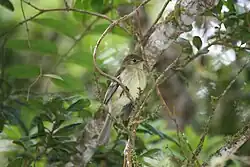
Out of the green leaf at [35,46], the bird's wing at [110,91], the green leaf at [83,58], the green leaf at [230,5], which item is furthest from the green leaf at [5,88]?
the green leaf at [230,5]

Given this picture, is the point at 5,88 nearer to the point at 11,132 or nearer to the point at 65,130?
the point at 11,132

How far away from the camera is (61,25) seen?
6.06 ft

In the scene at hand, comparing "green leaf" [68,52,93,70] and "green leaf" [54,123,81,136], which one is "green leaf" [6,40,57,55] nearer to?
"green leaf" [68,52,93,70]

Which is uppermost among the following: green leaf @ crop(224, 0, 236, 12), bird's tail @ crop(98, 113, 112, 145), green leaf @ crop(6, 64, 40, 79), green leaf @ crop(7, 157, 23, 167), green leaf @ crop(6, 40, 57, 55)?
green leaf @ crop(6, 40, 57, 55)

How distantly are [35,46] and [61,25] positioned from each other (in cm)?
11

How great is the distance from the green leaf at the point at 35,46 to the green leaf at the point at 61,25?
0.06 metres

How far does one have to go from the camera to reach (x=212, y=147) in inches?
80.1

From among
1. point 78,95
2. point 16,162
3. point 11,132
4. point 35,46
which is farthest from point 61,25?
point 16,162

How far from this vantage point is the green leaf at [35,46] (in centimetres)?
178

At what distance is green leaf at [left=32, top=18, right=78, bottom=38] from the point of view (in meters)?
1.82

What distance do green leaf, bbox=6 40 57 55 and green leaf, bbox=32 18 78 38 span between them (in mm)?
56

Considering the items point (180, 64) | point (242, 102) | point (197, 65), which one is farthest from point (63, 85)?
point (197, 65)

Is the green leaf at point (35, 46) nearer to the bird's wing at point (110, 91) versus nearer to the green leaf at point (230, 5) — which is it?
the bird's wing at point (110, 91)

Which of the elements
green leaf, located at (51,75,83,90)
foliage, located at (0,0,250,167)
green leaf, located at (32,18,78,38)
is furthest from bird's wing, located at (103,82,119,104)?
green leaf, located at (32,18,78,38)
